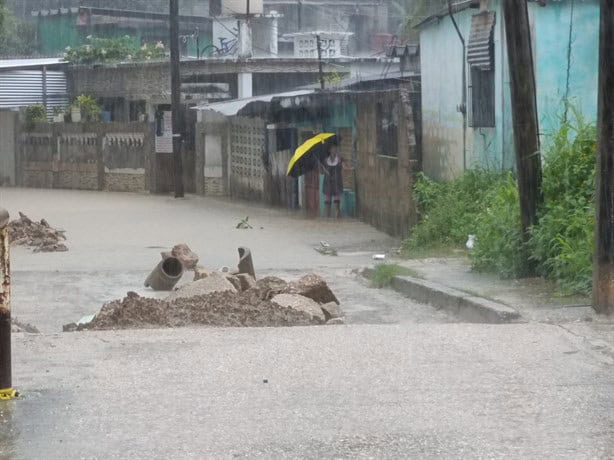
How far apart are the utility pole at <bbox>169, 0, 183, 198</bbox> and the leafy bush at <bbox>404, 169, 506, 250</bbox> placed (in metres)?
13.4

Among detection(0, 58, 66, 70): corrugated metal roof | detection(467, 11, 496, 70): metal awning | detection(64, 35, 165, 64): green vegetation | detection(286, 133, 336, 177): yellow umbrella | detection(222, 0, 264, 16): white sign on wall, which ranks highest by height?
detection(222, 0, 264, 16): white sign on wall

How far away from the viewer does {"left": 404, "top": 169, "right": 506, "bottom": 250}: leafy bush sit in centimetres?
1539

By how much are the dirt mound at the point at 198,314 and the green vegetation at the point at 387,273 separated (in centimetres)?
320

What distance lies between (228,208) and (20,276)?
12.2 meters

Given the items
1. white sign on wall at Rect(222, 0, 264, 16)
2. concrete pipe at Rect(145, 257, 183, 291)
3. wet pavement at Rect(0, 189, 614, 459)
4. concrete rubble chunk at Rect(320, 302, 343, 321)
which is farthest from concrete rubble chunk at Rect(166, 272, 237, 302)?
white sign on wall at Rect(222, 0, 264, 16)

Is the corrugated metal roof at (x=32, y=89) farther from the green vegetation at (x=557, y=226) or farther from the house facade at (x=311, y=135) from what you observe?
the green vegetation at (x=557, y=226)

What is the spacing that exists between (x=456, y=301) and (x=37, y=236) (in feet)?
31.3

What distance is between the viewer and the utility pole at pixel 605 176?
8477mm

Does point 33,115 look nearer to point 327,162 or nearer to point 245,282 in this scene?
point 327,162

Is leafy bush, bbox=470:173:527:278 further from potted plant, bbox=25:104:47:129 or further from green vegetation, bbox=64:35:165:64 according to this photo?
green vegetation, bbox=64:35:165:64

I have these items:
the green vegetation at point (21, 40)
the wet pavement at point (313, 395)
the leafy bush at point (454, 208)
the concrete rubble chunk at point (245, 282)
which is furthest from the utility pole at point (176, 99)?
the green vegetation at point (21, 40)

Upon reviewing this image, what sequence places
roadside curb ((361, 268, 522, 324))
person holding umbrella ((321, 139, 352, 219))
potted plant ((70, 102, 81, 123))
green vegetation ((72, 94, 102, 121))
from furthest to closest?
1. green vegetation ((72, 94, 102, 121))
2. potted plant ((70, 102, 81, 123))
3. person holding umbrella ((321, 139, 352, 219))
4. roadside curb ((361, 268, 522, 324))

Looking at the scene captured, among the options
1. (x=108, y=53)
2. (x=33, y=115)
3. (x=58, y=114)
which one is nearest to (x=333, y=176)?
(x=33, y=115)

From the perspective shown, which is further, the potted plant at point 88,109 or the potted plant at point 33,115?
the potted plant at point 88,109
